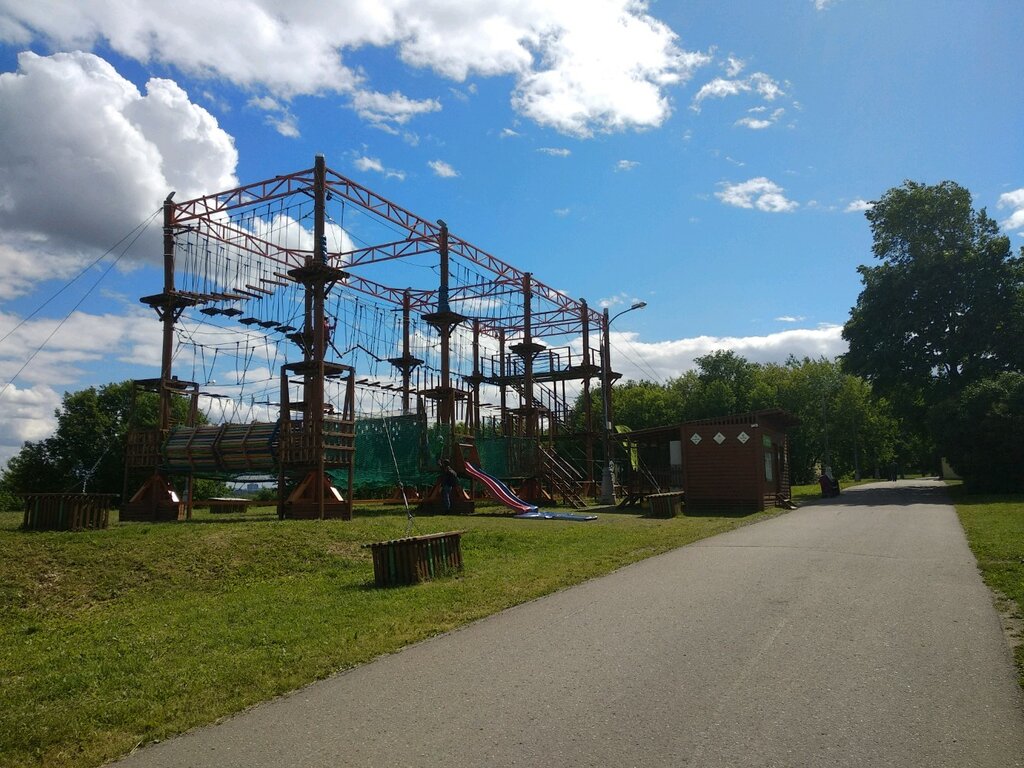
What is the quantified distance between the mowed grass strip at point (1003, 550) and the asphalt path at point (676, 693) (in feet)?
0.79

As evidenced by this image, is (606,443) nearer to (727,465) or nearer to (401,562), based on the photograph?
(727,465)

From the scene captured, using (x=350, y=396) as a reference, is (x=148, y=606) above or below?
below

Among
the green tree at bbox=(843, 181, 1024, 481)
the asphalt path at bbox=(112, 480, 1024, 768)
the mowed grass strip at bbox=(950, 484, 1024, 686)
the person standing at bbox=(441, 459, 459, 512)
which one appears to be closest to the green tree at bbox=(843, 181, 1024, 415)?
the green tree at bbox=(843, 181, 1024, 481)

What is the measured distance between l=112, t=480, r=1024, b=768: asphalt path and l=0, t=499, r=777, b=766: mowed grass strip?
0.52m

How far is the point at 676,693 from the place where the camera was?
571 centimetres

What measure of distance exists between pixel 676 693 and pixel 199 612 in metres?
6.21

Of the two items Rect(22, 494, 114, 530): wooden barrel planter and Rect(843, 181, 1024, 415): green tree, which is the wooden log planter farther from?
Rect(843, 181, 1024, 415): green tree

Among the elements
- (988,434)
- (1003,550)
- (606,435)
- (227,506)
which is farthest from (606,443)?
(988,434)

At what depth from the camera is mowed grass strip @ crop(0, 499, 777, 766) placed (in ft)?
18.7

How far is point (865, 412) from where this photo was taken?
73375 millimetres

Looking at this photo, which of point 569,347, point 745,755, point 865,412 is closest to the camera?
point 745,755

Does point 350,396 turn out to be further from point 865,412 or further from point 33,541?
point 865,412

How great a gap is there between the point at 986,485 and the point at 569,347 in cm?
2043

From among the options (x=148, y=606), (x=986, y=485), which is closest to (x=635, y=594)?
(x=148, y=606)
